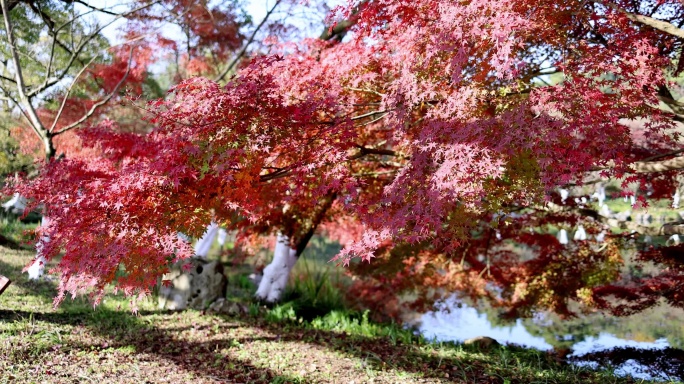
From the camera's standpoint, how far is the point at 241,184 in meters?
4.07

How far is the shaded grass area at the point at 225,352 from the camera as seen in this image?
176 inches

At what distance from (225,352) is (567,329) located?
27.2 feet

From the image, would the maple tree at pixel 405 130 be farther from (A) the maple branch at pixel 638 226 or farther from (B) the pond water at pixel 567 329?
(B) the pond water at pixel 567 329

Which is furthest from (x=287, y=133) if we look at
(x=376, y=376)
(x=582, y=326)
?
(x=582, y=326)

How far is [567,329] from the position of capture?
1091 centimetres

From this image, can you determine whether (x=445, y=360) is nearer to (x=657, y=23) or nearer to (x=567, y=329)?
(x=657, y=23)

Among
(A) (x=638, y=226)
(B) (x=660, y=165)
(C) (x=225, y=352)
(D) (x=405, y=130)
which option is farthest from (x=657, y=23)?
(C) (x=225, y=352)

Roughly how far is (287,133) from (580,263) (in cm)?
506

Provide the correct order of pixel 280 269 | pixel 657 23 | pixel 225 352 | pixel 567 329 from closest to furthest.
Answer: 1. pixel 657 23
2. pixel 225 352
3. pixel 280 269
4. pixel 567 329

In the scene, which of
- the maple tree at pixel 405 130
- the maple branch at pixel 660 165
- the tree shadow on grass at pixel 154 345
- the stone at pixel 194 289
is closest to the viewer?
the maple tree at pixel 405 130

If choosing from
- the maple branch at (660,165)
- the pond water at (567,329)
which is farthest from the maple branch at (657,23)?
the pond water at (567,329)

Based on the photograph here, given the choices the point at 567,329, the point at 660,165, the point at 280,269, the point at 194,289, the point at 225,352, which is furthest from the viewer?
the point at 567,329

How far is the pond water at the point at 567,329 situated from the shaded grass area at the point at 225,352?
12.3 ft

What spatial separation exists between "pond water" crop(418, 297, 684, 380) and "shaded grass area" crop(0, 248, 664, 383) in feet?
12.3
